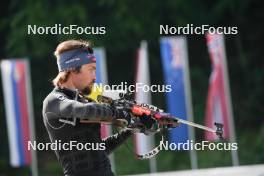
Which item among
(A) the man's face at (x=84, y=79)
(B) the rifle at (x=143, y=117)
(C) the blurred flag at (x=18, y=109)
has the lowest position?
(B) the rifle at (x=143, y=117)

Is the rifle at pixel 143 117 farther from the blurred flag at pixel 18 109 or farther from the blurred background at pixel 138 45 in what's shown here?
the blurred background at pixel 138 45

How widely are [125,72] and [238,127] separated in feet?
9.17

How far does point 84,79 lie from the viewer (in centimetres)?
400

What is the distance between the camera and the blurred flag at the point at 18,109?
472 inches

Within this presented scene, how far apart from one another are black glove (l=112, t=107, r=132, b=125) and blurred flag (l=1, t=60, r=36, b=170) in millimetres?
8199

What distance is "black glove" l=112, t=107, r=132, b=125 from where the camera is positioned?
3.84 m

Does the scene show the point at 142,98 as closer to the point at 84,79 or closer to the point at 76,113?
the point at 84,79

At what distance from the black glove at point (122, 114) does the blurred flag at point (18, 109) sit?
8199mm

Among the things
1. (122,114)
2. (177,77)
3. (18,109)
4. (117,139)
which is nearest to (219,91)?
(177,77)

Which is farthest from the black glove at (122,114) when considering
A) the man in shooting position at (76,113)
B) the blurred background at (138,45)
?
the blurred background at (138,45)

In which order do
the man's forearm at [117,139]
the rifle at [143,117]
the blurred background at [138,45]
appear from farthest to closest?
the blurred background at [138,45] → the man's forearm at [117,139] → the rifle at [143,117]

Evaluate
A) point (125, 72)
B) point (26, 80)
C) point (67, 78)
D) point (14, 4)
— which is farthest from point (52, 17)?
point (67, 78)

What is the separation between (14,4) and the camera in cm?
1686

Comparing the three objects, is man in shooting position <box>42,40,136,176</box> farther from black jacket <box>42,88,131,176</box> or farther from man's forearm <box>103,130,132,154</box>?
man's forearm <box>103,130,132,154</box>
